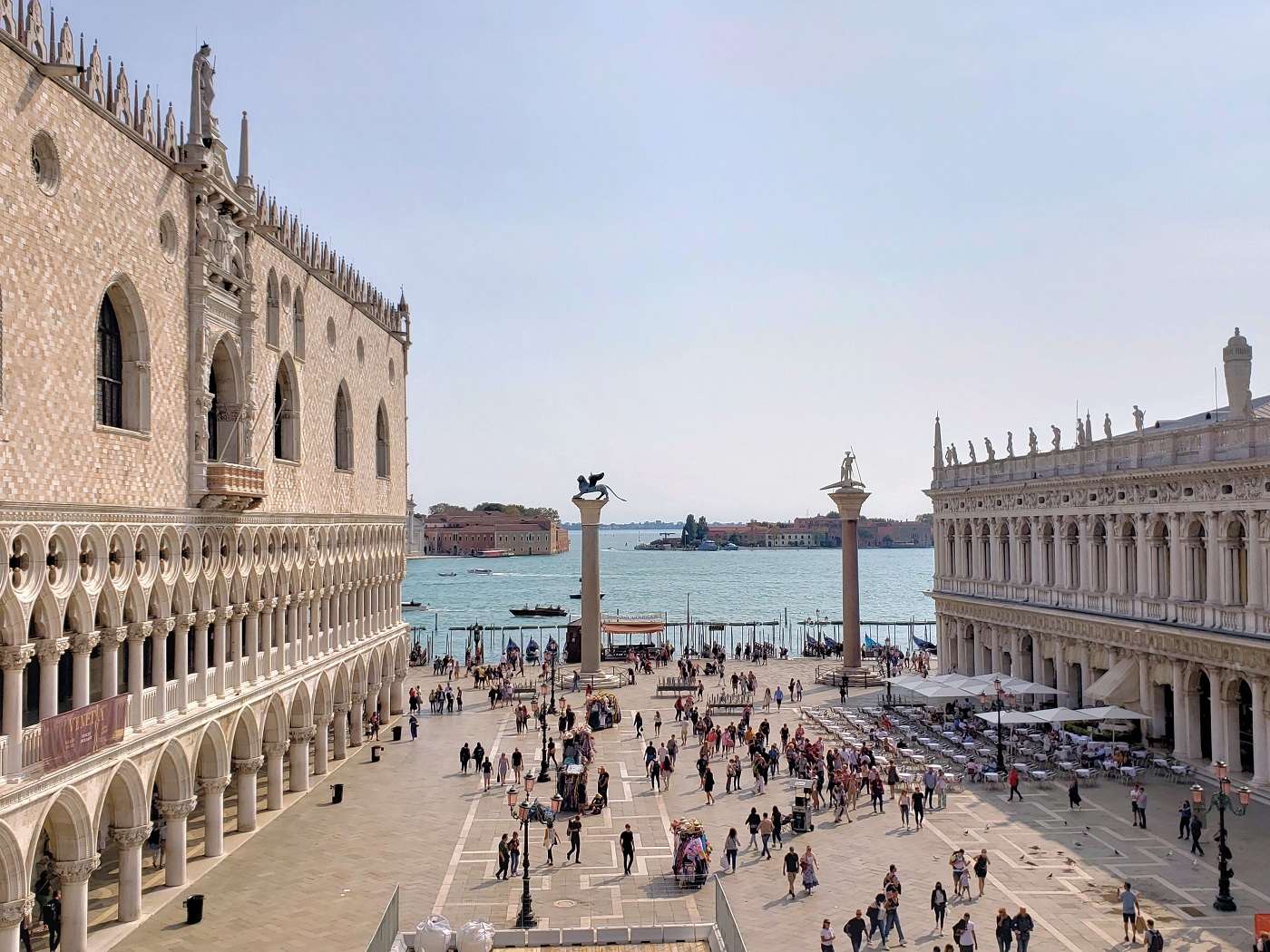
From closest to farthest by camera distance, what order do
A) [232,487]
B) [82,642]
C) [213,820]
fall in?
[82,642] → [232,487] → [213,820]

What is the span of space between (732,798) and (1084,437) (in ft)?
62.3

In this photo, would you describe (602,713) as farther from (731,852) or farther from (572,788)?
(731,852)

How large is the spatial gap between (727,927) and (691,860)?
16.6 feet

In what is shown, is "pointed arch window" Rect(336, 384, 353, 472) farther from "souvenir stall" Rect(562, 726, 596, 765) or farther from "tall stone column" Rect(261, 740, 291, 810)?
"souvenir stall" Rect(562, 726, 596, 765)

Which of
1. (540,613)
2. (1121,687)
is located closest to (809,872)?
(1121,687)

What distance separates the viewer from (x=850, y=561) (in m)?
52.9

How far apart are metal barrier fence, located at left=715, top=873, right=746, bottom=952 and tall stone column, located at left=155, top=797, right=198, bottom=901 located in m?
11.4

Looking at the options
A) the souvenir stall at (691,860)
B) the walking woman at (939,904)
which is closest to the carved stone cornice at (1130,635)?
the walking woman at (939,904)

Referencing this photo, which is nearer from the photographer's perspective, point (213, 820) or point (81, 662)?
point (81, 662)

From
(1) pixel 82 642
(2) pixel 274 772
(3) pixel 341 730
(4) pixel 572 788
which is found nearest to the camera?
(1) pixel 82 642

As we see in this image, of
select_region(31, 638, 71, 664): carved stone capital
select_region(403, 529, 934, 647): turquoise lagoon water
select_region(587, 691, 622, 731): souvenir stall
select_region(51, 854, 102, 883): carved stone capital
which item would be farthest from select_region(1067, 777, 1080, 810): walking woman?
select_region(403, 529, 934, 647): turquoise lagoon water

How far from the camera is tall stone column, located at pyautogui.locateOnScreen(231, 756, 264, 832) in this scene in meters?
27.1

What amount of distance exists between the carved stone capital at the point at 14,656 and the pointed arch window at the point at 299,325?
15.5 metres

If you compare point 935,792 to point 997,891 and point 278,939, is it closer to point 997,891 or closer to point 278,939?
point 997,891
